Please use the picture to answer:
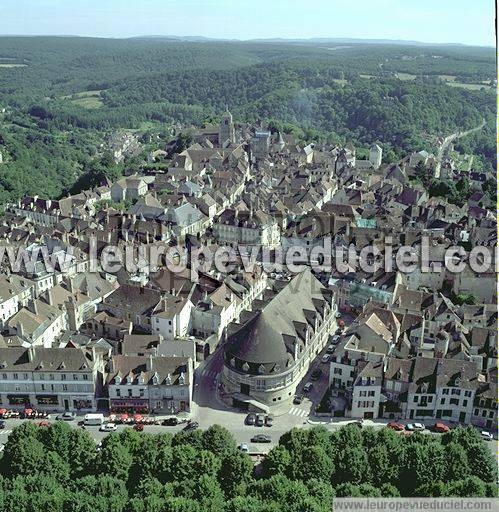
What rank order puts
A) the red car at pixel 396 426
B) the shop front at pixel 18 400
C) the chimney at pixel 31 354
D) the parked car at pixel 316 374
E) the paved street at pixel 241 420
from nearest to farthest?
the paved street at pixel 241 420
the red car at pixel 396 426
the chimney at pixel 31 354
the shop front at pixel 18 400
the parked car at pixel 316 374

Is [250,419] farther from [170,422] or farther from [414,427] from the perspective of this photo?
[414,427]

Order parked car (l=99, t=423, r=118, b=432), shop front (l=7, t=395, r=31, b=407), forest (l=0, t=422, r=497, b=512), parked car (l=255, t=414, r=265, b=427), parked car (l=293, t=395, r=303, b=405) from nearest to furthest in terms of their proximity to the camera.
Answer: forest (l=0, t=422, r=497, b=512)
parked car (l=99, t=423, r=118, b=432)
parked car (l=255, t=414, r=265, b=427)
shop front (l=7, t=395, r=31, b=407)
parked car (l=293, t=395, r=303, b=405)

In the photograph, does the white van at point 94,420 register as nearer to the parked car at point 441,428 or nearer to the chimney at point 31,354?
the chimney at point 31,354

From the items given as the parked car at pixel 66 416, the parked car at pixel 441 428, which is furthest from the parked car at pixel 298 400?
the parked car at pixel 66 416

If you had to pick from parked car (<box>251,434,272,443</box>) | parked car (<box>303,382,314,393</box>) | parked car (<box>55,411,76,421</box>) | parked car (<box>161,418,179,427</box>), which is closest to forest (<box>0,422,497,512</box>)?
parked car (<box>251,434,272,443</box>)

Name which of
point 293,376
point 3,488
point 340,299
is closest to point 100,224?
point 340,299

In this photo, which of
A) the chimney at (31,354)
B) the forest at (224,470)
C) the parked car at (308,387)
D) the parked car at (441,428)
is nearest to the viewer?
the forest at (224,470)

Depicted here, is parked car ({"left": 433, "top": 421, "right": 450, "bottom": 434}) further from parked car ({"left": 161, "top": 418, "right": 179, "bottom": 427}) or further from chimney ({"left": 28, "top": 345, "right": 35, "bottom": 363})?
chimney ({"left": 28, "top": 345, "right": 35, "bottom": 363})

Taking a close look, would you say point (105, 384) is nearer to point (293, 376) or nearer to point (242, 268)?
point (293, 376)
